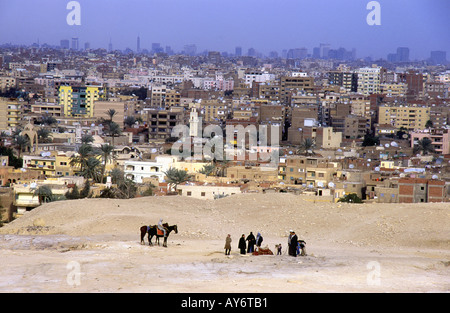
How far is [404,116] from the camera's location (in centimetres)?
7250

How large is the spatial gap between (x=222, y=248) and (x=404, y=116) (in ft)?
197

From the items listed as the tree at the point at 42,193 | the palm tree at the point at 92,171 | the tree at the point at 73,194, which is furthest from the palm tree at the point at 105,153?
the tree at the point at 42,193

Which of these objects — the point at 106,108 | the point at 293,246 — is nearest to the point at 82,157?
the point at 293,246

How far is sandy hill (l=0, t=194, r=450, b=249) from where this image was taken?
1631 centimetres

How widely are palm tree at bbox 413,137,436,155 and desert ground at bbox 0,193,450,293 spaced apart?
114 ft

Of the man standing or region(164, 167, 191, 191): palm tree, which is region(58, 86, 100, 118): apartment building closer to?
region(164, 167, 191, 191): palm tree

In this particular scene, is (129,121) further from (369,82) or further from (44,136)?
(369,82)

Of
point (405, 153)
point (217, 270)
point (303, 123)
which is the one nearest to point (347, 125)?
point (303, 123)

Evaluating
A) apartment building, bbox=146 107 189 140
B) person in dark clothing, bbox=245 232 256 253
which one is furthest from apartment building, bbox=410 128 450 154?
person in dark clothing, bbox=245 232 256 253

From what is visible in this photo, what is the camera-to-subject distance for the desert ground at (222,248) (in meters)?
11.3

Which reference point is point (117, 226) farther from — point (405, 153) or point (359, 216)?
point (405, 153)

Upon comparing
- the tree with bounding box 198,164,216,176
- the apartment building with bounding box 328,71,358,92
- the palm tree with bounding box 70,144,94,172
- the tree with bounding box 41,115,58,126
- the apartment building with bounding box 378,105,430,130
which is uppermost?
the apartment building with bounding box 328,71,358,92

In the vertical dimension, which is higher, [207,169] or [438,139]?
[438,139]

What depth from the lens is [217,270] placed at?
1221 centimetres
